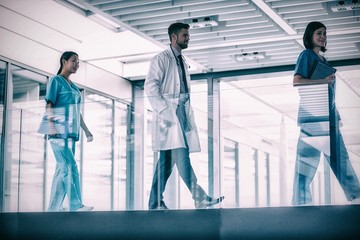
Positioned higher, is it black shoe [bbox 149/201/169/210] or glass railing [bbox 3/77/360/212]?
glass railing [bbox 3/77/360/212]

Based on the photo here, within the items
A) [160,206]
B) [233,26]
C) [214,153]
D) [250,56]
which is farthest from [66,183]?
[250,56]

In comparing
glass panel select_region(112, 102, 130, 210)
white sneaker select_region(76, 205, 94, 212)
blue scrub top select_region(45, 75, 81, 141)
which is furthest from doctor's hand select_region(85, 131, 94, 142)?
white sneaker select_region(76, 205, 94, 212)

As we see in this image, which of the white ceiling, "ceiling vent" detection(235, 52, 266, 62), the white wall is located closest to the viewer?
the white ceiling

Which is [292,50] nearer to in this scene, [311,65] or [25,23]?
[25,23]

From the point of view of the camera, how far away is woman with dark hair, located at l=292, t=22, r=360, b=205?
6.49 m

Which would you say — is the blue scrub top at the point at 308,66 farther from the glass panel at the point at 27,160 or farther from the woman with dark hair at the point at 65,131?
the glass panel at the point at 27,160

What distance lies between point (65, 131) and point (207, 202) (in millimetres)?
1822

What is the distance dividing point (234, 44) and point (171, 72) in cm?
551

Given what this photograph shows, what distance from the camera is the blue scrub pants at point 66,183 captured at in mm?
7526

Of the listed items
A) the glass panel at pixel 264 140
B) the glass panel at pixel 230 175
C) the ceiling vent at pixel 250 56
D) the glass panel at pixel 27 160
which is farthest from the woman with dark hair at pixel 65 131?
the ceiling vent at pixel 250 56

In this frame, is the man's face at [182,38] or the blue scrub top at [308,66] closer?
the blue scrub top at [308,66]

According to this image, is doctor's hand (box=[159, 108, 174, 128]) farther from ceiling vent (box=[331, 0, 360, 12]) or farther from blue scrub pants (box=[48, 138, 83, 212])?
ceiling vent (box=[331, 0, 360, 12])

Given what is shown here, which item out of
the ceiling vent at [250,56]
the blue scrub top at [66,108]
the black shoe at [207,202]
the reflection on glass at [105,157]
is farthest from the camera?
the ceiling vent at [250,56]

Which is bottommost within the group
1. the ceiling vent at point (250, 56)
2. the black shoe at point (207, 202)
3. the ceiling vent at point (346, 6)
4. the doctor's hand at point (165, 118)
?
the black shoe at point (207, 202)
